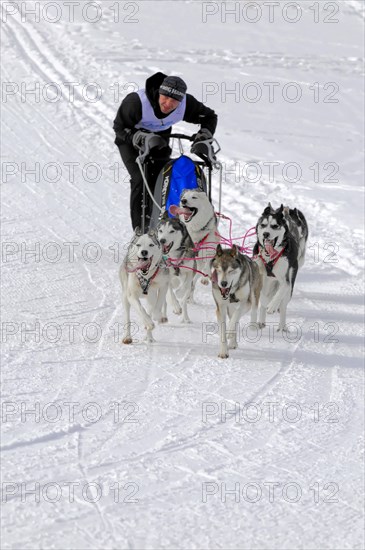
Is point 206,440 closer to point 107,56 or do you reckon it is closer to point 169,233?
point 169,233

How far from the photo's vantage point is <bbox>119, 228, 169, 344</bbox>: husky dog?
6.69 metres

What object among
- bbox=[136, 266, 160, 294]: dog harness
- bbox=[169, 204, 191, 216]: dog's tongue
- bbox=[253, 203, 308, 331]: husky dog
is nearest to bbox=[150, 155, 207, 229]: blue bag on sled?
bbox=[169, 204, 191, 216]: dog's tongue

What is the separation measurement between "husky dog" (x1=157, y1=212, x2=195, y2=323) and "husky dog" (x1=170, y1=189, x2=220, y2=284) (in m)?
0.12

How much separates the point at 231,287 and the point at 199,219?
4.07 feet

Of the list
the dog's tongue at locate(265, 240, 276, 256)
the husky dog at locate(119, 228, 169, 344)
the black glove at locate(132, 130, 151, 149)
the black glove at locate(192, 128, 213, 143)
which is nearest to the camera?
the husky dog at locate(119, 228, 169, 344)

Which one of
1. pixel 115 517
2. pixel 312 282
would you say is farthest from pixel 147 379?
pixel 312 282

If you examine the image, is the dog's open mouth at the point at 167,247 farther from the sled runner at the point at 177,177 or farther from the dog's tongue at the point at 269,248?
the dog's tongue at the point at 269,248

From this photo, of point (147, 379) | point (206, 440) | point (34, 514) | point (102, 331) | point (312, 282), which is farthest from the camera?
point (312, 282)

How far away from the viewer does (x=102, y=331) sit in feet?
23.6

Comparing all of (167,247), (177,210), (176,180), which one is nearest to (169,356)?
(167,247)

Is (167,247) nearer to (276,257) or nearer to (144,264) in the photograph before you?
(144,264)

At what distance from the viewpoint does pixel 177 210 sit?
7.57 metres

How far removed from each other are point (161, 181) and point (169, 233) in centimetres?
67

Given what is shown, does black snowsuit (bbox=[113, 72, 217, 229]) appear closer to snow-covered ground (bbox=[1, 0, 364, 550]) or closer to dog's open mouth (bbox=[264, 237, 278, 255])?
snow-covered ground (bbox=[1, 0, 364, 550])
